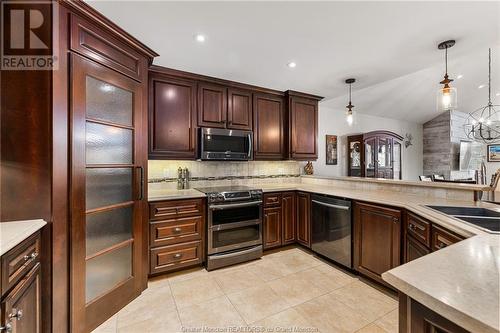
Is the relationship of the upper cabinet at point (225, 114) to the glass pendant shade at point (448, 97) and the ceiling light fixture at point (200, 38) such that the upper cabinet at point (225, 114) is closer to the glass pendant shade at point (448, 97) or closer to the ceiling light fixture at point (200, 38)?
the ceiling light fixture at point (200, 38)

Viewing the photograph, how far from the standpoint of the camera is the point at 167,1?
62.0 inches

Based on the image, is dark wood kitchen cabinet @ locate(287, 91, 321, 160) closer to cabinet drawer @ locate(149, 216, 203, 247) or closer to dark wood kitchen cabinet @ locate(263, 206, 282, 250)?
dark wood kitchen cabinet @ locate(263, 206, 282, 250)

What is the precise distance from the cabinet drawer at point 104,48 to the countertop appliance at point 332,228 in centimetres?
250

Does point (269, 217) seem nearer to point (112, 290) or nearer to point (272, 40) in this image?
point (112, 290)

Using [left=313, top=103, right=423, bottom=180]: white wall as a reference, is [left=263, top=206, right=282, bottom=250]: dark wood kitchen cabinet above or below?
below

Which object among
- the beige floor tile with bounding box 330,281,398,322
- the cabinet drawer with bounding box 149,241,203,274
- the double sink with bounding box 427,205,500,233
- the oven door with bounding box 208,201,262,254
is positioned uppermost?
the double sink with bounding box 427,205,500,233

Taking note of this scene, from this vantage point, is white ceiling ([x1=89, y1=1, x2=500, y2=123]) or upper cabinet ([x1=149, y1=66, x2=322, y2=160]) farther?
upper cabinet ([x1=149, y1=66, x2=322, y2=160])

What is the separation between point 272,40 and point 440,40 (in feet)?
5.14

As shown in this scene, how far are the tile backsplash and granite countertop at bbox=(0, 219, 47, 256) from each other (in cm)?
156

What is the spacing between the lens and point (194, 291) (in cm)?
218

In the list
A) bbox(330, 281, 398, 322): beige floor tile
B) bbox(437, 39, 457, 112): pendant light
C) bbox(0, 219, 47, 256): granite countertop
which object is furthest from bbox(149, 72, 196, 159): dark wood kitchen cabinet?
bbox(437, 39, 457, 112): pendant light

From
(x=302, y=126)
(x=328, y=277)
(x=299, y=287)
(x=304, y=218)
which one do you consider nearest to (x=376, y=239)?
(x=328, y=277)

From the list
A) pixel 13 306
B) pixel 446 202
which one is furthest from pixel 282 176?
pixel 13 306

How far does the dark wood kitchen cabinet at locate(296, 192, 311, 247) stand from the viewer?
3041mm
